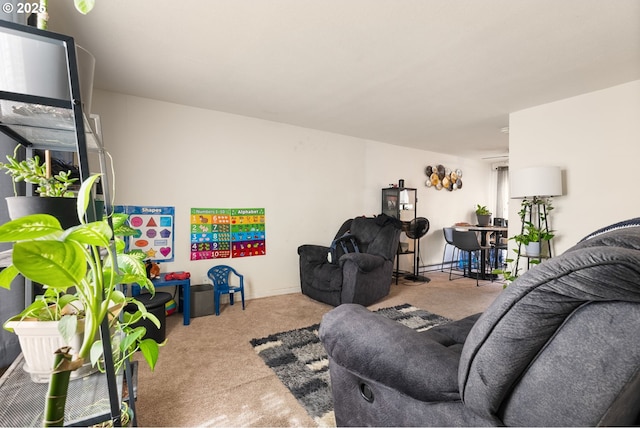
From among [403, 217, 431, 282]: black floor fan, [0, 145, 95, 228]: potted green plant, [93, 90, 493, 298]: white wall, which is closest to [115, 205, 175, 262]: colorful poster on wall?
[93, 90, 493, 298]: white wall

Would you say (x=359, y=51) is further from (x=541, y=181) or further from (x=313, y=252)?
(x=313, y=252)

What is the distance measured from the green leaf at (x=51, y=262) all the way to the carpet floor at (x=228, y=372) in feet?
4.66

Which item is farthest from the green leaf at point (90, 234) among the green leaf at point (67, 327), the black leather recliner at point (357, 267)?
the black leather recliner at point (357, 267)

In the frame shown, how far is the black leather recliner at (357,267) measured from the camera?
315cm

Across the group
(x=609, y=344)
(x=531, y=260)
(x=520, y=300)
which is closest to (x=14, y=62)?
(x=520, y=300)

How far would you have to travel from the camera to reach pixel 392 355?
92 centimetres

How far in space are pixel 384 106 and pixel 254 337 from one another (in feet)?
8.90

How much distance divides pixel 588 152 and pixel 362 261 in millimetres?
2446

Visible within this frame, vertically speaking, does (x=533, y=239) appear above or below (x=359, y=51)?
below

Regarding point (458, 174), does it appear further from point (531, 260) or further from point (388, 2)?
point (388, 2)

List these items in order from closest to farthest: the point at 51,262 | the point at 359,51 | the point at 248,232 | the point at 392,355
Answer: the point at 51,262 → the point at 392,355 → the point at 359,51 → the point at 248,232

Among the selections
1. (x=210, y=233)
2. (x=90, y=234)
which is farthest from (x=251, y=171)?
(x=90, y=234)

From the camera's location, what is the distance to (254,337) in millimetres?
2498

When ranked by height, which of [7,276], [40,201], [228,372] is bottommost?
[228,372]
